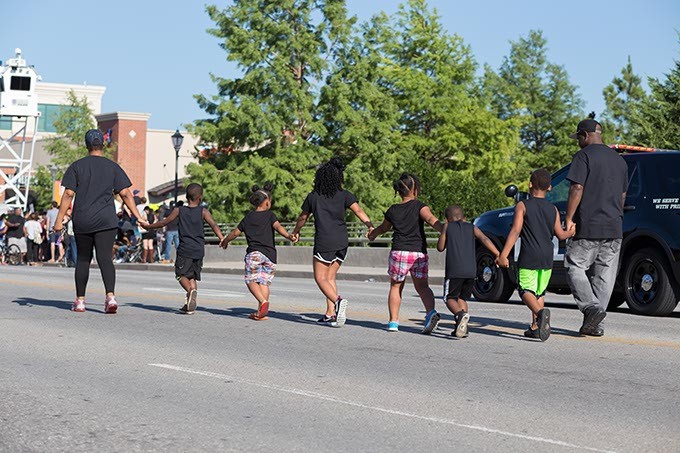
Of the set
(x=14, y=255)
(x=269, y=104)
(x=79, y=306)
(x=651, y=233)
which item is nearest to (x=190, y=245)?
(x=79, y=306)

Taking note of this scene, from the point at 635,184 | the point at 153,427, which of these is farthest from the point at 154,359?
the point at 635,184

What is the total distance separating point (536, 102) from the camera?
98.8 meters

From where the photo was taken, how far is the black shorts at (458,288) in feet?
38.4

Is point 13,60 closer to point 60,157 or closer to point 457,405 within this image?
point 60,157

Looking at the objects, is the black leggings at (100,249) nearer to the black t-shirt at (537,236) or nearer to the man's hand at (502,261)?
the man's hand at (502,261)

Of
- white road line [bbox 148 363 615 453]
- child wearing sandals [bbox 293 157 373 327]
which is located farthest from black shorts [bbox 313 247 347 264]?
white road line [bbox 148 363 615 453]

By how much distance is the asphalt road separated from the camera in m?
6.54

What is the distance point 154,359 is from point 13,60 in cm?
6843

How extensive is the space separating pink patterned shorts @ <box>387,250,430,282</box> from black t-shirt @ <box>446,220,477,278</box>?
420mm

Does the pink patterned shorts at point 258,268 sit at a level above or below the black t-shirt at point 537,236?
below

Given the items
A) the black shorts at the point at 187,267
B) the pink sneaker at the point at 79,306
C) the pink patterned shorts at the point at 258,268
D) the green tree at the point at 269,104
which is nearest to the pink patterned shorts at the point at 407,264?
the pink patterned shorts at the point at 258,268

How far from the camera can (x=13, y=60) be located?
74.8 metres

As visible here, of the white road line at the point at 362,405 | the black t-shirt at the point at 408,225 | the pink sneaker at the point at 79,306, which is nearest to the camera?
the white road line at the point at 362,405

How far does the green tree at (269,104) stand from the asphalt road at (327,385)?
4439 centimetres
